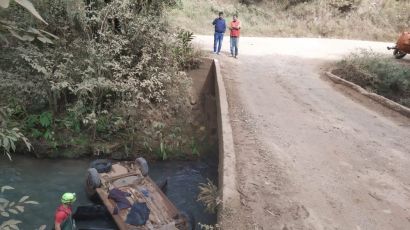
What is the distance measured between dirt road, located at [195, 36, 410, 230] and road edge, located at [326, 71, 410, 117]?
26cm

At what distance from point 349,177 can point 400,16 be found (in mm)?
22820

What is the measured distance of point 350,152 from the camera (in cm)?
827

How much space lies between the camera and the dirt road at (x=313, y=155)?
5.99 meters

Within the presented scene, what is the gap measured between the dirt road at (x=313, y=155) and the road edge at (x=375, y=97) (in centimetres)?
26

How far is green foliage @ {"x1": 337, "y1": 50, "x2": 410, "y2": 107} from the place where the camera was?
13.5m

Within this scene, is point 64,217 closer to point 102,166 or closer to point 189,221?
point 102,166

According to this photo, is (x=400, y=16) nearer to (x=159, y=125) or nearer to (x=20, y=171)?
(x=159, y=125)

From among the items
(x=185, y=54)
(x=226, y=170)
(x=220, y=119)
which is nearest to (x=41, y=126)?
(x=220, y=119)

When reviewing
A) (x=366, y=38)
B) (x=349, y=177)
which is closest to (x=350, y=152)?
(x=349, y=177)

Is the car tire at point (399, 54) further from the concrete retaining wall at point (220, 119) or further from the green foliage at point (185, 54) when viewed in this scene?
the green foliage at point (185, 54)

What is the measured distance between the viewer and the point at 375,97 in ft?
39.6

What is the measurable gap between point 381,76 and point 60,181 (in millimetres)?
11652

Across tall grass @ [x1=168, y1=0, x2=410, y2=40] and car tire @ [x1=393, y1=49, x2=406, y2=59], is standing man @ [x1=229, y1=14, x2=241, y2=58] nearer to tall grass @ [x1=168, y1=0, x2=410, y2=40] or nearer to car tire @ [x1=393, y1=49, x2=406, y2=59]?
tall grass @ [x1=168, y1=0, x2=410, y2=40]

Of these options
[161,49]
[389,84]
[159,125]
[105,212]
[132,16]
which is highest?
[132,16]
